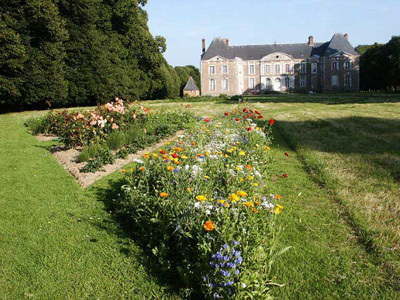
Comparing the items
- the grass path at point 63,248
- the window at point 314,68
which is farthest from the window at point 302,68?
the grass path at point 63,248

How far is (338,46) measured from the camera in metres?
43.5

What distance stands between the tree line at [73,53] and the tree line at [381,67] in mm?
27401

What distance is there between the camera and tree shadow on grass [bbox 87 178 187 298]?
260cm

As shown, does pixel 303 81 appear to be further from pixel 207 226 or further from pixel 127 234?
pixel 207 226

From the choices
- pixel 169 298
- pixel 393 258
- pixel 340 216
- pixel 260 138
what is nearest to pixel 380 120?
pixel 260 138

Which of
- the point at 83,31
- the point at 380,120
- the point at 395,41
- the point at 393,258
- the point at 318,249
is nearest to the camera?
the point at 393,258

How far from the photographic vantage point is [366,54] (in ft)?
141

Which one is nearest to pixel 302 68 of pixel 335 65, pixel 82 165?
pixel 335 65

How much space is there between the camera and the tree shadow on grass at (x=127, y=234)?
8.54 feet

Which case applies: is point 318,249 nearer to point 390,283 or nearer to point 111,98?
point 390,283

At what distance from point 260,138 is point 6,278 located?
4.35m

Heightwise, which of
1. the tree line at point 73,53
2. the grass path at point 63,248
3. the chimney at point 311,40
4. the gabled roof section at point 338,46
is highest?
the chimney at point 311,40

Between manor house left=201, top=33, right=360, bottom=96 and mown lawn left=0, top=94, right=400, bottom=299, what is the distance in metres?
41.0

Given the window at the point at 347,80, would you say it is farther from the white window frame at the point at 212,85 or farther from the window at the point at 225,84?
the white window frame at the point at 212,85
